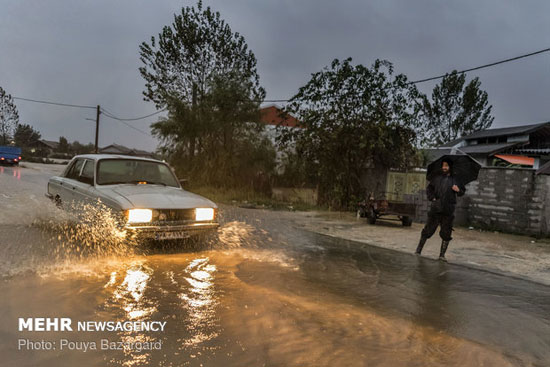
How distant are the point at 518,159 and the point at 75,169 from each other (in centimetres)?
3216

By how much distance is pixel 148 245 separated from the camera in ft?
21.3

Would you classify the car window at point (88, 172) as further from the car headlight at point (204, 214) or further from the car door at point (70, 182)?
the car headlight at point (204, 214)

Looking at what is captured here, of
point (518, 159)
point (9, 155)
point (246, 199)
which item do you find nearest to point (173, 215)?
point (246, 199)

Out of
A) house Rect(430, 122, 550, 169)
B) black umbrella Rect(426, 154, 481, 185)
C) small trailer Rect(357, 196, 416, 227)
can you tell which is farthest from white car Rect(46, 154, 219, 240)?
house Rect(430, 122, 550, 169)

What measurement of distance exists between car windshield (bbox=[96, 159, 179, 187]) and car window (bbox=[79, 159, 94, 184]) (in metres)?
0.16

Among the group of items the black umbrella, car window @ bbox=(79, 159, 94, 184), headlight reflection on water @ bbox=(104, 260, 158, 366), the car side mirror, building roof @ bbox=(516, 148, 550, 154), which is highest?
building roof @ bbox=(516, 148, 550, 154)

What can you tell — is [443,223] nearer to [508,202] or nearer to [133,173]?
[508,202]

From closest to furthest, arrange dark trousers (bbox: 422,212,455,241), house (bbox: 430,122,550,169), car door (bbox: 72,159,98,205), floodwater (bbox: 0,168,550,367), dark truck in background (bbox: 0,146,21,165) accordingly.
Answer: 1. floodwater (bbox: 0,168,550,367)
2. car door (bbox: 72,159,98,205)
3. dark trousers (bbox: 422,212,455,241)
4. house (bbox: 430,122,550,169)
5. dark truck in background (bbox: 0,146,21,165)

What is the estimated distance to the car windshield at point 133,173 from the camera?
685 centimetres

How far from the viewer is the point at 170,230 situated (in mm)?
5938

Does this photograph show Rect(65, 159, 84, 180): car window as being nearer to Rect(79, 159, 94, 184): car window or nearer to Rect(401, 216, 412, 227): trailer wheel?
Rect(79, 159, 94, 184): car window

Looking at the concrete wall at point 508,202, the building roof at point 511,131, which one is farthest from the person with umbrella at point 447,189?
the building roof at point 511,131

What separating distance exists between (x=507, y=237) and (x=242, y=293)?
8.63 meters

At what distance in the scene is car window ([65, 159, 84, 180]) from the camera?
24.6 ft
